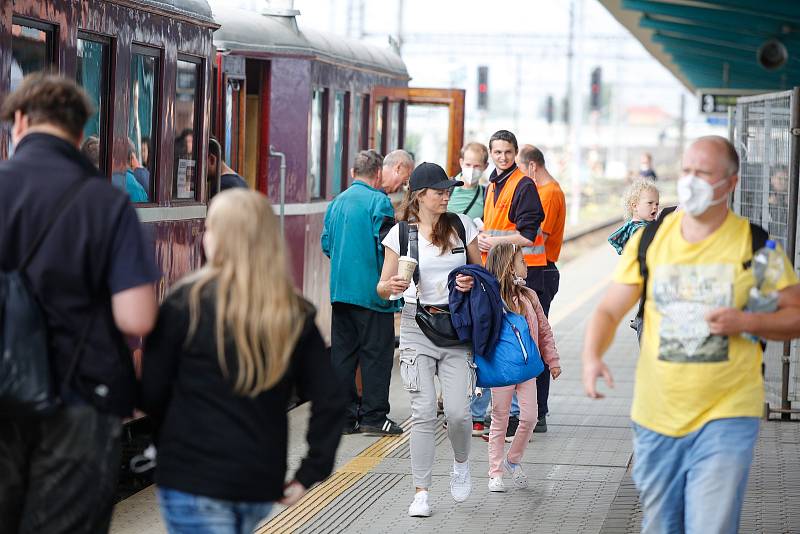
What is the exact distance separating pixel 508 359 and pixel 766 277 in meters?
2.72

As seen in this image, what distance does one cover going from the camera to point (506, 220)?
9070 millimetres

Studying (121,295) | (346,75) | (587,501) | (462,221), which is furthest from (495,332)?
(346,75)

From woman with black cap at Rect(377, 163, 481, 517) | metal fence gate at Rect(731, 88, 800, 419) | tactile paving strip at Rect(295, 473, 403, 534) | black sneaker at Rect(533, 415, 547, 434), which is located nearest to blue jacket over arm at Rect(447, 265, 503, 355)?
woman with black cap at Rect(377, 163, 481, 517)

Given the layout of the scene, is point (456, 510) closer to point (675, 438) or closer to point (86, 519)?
point (675, 438)

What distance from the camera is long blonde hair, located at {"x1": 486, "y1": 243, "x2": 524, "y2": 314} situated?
7660mm

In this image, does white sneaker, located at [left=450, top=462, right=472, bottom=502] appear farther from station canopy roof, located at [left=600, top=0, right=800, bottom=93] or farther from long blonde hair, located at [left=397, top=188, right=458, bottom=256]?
station canopy roof, located at [left=600, top=0, right=800, bottom=93]

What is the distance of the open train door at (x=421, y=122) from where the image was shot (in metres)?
13.7

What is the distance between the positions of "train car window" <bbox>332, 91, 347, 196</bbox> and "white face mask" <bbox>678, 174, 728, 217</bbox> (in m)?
8.45

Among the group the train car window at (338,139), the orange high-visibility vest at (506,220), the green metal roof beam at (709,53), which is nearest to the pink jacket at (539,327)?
the orange high-visibility vest at (506,220)

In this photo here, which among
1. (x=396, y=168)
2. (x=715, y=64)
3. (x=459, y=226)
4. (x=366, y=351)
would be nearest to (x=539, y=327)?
(x=459, y=226)

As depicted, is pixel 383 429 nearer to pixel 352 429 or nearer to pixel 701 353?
pixel 352 429

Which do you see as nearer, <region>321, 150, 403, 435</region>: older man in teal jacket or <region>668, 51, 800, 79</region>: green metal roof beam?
<region>321, 150, 403, 435</region>: older man in teal jacket

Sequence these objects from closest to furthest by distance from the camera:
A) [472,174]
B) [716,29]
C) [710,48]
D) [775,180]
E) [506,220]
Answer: [506,220]
[775,180]
[472,174]
[716,29]
[710,48]

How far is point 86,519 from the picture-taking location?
3943 millimetres
